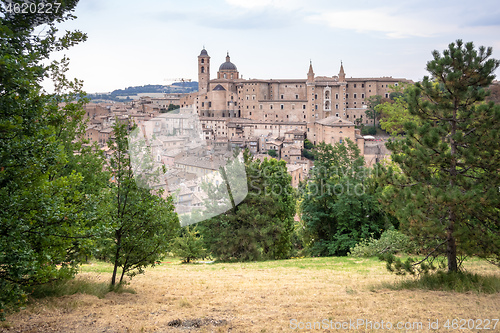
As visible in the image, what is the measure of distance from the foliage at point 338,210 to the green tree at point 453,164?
31.8 feet

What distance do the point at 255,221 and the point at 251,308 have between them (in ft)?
33.0

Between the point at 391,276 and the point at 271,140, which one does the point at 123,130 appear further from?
the point at 271,140

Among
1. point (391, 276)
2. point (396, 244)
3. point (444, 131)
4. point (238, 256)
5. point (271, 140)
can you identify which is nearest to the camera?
point (444, 131)

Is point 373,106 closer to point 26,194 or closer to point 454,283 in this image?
point 454,283

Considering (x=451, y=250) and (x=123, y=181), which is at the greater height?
(x=123, y=181)

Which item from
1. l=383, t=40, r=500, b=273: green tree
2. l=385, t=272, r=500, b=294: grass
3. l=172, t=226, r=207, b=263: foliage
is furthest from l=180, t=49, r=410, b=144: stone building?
l=385, t=272, r=500, b=294: grass

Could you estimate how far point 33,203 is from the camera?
16.8 feet

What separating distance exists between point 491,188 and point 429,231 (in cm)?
129

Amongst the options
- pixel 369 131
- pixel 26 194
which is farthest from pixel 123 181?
pixel 369 131

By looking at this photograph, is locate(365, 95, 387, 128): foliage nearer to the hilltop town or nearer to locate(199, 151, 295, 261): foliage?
the hilltop town

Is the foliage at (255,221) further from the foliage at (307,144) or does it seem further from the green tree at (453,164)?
the foliage at (307,144)

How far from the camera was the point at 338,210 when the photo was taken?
1858 centimetres

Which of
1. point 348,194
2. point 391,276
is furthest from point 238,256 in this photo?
point 391,276

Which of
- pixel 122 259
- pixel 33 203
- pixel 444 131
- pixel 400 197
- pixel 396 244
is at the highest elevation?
pixel 444 131
